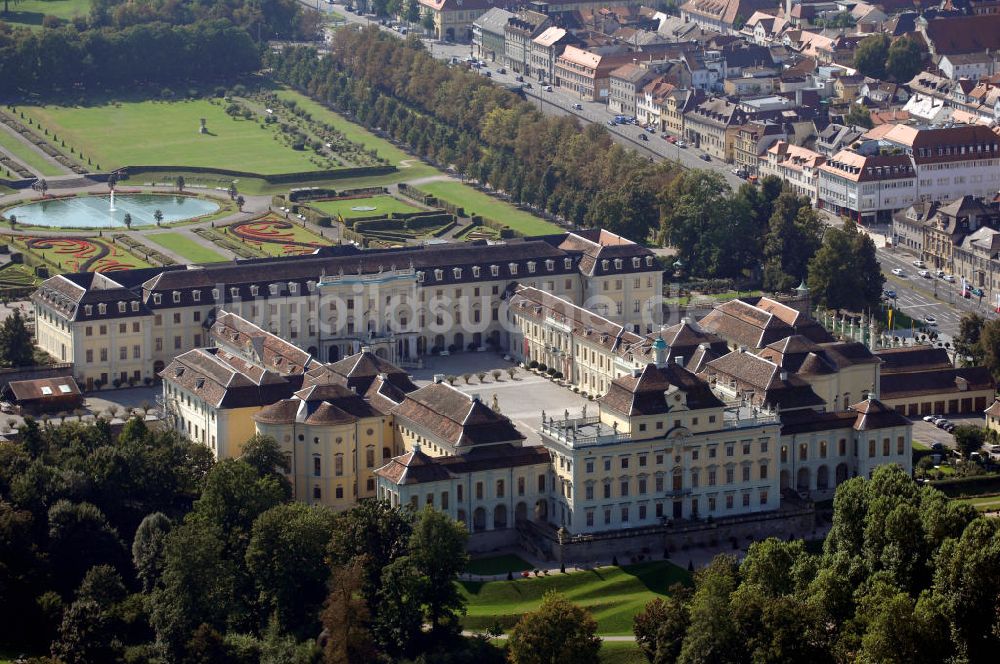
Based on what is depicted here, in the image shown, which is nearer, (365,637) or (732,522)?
(365,637)

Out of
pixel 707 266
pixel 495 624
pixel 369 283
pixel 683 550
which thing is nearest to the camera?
pixel 495 624

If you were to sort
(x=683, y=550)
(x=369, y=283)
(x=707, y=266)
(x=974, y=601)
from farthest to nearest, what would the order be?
(x=707, y=266) → (x=369, y=283) → (x=683, y=550) → (x=974, y=601)

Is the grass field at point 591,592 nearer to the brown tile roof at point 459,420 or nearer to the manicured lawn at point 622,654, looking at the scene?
the manicured lawn at point 622,654

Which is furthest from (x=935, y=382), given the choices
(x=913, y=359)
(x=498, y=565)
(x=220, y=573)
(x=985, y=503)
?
(x=220, y=573)

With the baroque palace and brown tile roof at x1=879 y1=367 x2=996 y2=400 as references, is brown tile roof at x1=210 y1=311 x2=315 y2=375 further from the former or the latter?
brown tile roof at x1=879 y1=367 x2=996 y2=400

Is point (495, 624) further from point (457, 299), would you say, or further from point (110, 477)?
point (457, 299)

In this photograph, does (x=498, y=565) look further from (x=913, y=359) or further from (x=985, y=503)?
(x=913, y=359)

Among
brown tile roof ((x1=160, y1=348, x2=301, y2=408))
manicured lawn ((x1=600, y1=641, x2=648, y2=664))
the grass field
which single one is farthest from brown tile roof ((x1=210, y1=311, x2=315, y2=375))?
manicured lawn ((x1=600, y1=641, x2=648, y2=664))

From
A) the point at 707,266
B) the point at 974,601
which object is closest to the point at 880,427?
the point at 974,601
